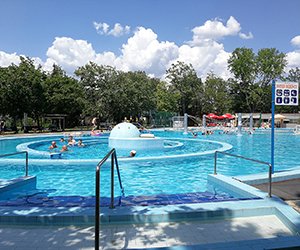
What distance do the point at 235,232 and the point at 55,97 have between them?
112ft

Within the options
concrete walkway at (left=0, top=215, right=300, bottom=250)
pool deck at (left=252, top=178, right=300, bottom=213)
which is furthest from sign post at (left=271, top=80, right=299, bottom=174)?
concrete walkway at (left=0, top=215, right=300, bottom=250)

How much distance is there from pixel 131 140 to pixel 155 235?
13.4 metres

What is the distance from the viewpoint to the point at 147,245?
3.86 m

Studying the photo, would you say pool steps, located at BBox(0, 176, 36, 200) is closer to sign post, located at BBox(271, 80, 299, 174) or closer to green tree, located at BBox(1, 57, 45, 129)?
sign post, located at BBox(271, 80, 299, 174)

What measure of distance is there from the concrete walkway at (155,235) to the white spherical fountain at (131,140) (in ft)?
41.5

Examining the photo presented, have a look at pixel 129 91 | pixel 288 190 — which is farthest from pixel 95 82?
pixel 288 190

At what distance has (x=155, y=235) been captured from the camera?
421 cm

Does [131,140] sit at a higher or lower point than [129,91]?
lower

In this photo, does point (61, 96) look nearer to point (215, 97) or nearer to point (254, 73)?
point (215, 97)

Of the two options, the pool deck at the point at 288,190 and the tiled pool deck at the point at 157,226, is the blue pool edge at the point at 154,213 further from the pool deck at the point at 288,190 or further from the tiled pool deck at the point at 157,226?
the pool deck at the point at 288,190

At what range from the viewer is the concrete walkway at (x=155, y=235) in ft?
12.5

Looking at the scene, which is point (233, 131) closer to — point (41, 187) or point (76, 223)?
point (41, 187)

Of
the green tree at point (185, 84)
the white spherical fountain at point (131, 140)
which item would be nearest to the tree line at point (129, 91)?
the green tree at point (185, 84)

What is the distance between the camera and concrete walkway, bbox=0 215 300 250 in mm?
3809
